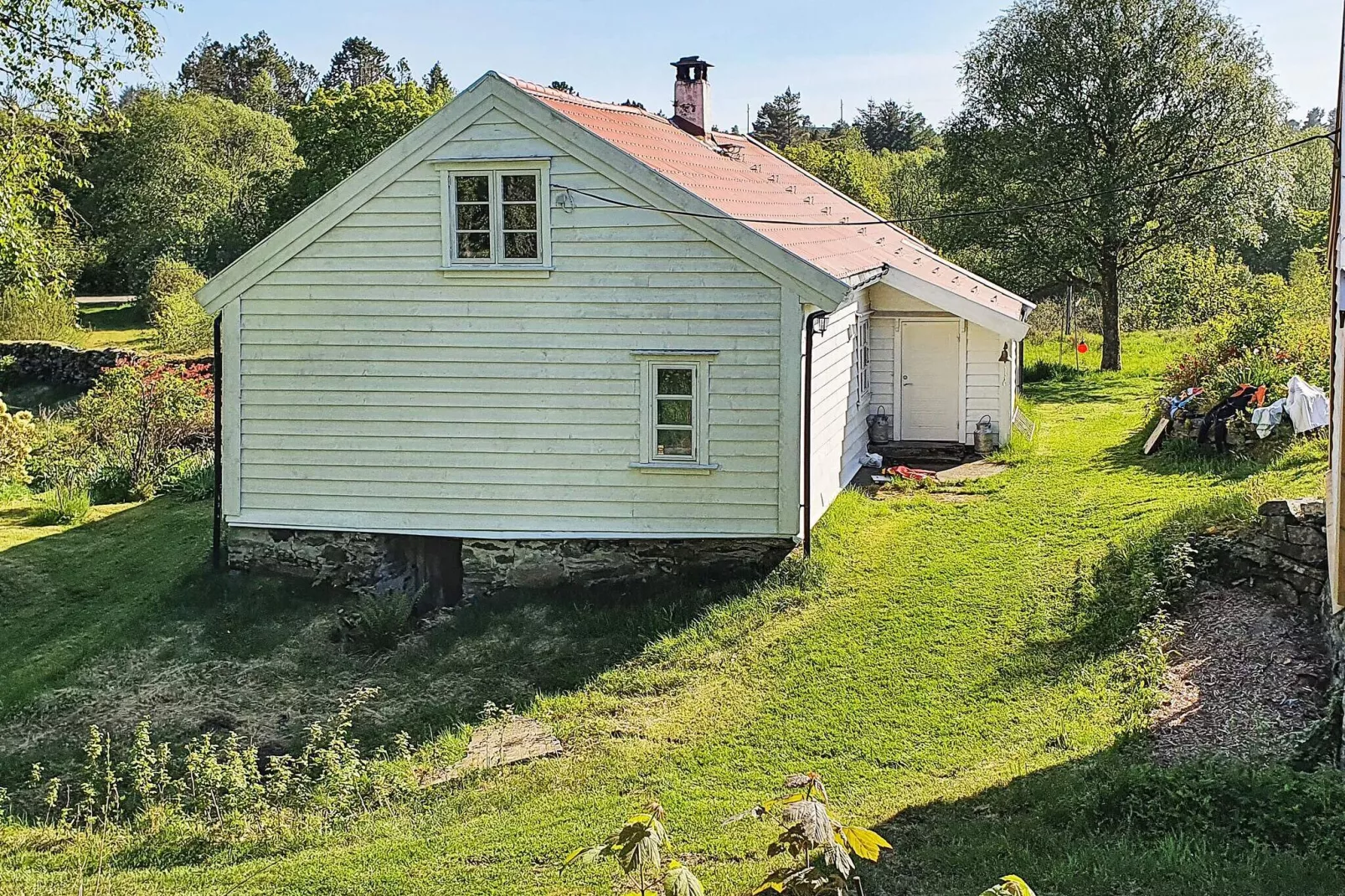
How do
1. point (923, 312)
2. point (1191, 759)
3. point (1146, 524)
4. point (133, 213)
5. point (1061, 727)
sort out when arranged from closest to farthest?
point (1191, 759) < point (1061, 727) < point (1146, 524) < point (923, 312) < point (133, 213)

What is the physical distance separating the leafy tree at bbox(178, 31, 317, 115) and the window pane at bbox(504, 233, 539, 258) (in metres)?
86.8

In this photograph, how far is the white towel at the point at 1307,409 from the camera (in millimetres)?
15234

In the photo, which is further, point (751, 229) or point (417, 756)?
point (751, 229)

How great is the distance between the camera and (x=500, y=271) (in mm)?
14547

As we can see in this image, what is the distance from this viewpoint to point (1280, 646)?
1028 cm

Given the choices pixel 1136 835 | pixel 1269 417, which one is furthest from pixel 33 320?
pixel 1136 835

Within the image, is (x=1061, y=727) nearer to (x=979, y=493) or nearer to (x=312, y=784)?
(x=312, y=784)

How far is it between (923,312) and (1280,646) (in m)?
10.1

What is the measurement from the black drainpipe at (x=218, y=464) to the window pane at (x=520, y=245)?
12.3ft

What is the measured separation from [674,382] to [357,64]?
107922 mm

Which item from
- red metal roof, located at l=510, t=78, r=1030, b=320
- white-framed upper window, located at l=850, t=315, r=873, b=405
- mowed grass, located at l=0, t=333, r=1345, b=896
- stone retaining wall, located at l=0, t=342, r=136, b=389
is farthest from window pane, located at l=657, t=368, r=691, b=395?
stone retaining wall, located at l=0, t=342, r=136, b=389

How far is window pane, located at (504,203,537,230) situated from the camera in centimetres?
1464

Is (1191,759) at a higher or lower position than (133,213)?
lower

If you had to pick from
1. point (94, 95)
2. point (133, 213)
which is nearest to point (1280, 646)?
point (94, 95)
